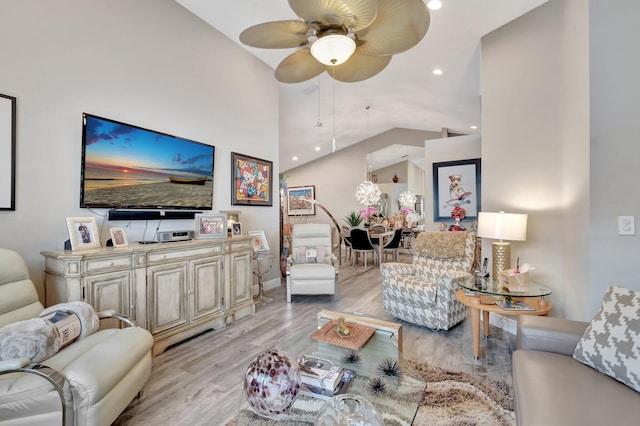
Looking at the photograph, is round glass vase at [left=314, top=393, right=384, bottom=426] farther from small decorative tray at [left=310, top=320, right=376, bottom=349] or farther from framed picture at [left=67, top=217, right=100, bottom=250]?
framed picture at [left=67, top=217, right=100, bottom=250]

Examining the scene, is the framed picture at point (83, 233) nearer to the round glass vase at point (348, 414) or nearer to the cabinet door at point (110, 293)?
the cabinet door at point (110, 293)

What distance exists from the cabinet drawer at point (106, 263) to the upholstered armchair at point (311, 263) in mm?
2102

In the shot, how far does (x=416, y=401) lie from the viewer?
1.44m

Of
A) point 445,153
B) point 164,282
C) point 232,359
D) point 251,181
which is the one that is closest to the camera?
point 232,359

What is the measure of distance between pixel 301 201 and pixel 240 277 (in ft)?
21.5

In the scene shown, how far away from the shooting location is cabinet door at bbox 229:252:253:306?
3.32 meters

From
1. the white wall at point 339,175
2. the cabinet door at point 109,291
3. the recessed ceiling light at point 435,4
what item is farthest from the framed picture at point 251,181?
the white wall at point 339,175

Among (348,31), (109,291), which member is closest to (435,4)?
(348,31)

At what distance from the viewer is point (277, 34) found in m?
1.96

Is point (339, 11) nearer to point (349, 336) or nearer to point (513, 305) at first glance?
point (349, 336)

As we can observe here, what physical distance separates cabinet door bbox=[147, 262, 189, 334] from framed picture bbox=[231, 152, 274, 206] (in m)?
1.54

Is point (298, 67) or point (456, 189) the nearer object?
point (298, 67)

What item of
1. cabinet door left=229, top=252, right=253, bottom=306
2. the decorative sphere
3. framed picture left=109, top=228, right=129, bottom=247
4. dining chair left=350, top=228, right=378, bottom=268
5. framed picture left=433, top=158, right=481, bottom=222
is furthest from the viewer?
dining chair left=350, top=228, right=378, bottom=268

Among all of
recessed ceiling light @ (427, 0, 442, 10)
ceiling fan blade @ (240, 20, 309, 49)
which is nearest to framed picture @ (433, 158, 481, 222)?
recessed ceiling light @ (427, 0, 442, 10)
